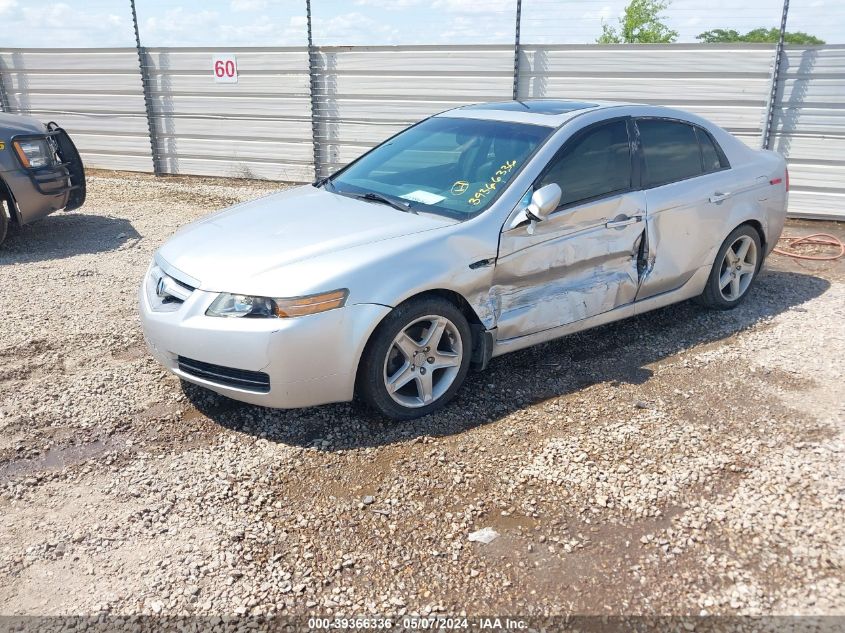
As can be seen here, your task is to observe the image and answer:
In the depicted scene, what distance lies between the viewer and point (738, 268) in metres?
5.52

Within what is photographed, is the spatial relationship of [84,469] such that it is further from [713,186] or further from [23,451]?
[713,186]

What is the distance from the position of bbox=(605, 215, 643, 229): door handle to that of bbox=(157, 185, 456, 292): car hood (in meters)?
1.14

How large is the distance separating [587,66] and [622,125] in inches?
215

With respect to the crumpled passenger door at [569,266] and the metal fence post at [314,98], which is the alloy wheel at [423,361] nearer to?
Result: the crumpled passenger door at [569,266]

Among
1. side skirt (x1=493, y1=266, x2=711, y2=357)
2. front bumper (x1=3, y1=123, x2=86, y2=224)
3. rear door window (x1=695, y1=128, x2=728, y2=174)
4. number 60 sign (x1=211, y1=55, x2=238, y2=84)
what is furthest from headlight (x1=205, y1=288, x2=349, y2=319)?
number 60 sign (x1=211, y1=55, x2=238, y2=84)

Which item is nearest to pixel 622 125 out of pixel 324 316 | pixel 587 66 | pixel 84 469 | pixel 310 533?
pixel 324 316

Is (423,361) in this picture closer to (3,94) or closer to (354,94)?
(354,94)

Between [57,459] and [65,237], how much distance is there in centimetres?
511

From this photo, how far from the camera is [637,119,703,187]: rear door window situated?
4699mm

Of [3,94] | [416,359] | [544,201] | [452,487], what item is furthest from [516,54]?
[3,94]

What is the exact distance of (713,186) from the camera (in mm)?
5039

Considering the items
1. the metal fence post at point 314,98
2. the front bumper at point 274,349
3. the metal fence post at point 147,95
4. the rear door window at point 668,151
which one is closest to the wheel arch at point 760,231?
the rear door window at point 668,151

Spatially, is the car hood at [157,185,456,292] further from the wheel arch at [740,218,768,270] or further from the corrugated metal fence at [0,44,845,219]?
the corrugated metal fence at [0,44,845,219]

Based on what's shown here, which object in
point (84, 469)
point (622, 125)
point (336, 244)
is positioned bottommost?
point (84, 469)
